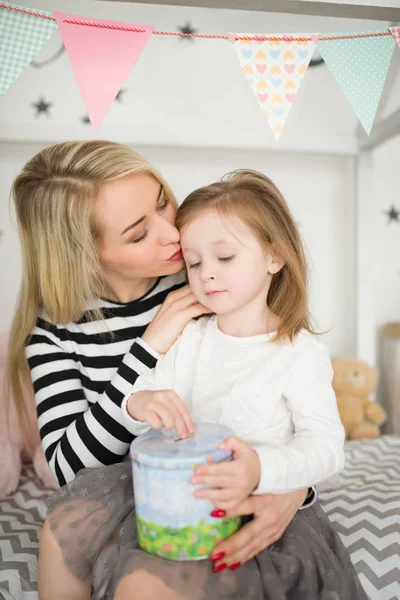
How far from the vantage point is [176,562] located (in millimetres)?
835

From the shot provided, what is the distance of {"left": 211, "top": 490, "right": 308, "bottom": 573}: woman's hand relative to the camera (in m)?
0.84

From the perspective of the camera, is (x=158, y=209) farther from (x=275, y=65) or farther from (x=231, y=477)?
(x=231, y=477)

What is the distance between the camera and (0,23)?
111cm

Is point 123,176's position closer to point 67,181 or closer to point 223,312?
point 67,181

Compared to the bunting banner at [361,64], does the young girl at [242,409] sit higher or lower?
lower

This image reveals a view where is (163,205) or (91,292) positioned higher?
(163,205)

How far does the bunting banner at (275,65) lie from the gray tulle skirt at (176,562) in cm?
73

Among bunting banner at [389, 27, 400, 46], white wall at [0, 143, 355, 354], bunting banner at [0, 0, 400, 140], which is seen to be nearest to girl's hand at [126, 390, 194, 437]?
bunting banner at [0, 0, 400, 140]

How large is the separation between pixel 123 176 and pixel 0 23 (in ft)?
1.18

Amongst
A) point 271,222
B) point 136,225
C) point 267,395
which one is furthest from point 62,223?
point 267,395

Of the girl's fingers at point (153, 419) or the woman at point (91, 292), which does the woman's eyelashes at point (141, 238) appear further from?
the girl's fingers at point (153, 419)

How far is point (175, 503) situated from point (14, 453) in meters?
0.79

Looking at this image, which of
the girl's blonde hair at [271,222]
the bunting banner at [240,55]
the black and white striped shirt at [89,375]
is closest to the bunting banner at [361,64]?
the bunting banner at [240,55]

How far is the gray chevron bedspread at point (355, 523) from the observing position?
1008 millimetres
